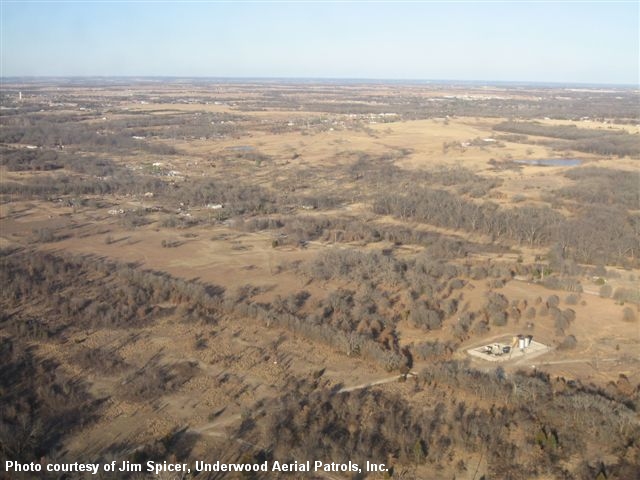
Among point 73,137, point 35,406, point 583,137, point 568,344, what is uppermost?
point 583,137

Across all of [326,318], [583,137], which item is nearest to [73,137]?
[583,137]

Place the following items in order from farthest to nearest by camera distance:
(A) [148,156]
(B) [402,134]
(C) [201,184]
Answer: (B) [402,134], (A) [148,156], (C) [201,184]

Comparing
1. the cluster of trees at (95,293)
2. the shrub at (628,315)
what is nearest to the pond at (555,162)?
the shrub at (628,315)

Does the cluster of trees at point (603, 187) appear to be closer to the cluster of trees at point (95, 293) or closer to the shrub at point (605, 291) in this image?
the shrub at point (605, 291)

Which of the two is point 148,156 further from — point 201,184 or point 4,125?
point 4,125

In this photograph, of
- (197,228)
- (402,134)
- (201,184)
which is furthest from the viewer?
(402,134)

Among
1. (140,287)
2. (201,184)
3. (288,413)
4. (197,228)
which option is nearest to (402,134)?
(201,184)

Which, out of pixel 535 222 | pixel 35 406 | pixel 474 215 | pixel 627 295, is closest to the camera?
pixel 35 406

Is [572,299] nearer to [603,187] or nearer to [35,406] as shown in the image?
[35,406]

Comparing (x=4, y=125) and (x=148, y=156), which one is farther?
(x=4, y=125)
